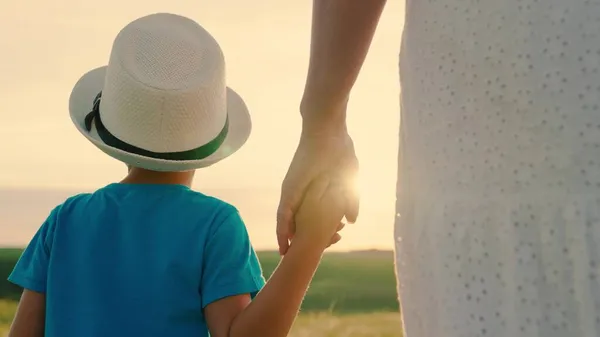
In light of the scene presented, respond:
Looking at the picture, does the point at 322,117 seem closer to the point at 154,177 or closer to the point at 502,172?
the point at 502,172

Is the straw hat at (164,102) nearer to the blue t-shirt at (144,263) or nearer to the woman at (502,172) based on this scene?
the blue t-shirt at (144,263)

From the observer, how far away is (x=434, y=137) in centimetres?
123

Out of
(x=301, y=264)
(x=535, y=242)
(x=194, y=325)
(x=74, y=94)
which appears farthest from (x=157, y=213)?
(x=535, y=242)

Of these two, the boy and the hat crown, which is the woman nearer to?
the boy

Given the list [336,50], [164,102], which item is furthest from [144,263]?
[336,50]

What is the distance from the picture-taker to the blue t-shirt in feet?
6.16

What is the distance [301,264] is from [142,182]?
0.49m

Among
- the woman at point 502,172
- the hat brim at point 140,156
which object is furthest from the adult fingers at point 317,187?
the hat brim at point 140,156

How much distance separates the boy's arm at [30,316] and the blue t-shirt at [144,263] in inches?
1.0

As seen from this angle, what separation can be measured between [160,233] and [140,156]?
19 centimetres

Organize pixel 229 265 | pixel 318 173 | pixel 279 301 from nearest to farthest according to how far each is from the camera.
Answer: pixel 318 173
pixel 279 301
pixel 229 265

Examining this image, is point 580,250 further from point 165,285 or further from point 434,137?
point 165,285

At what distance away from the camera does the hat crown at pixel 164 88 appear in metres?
2.09

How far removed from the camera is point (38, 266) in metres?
2.07
